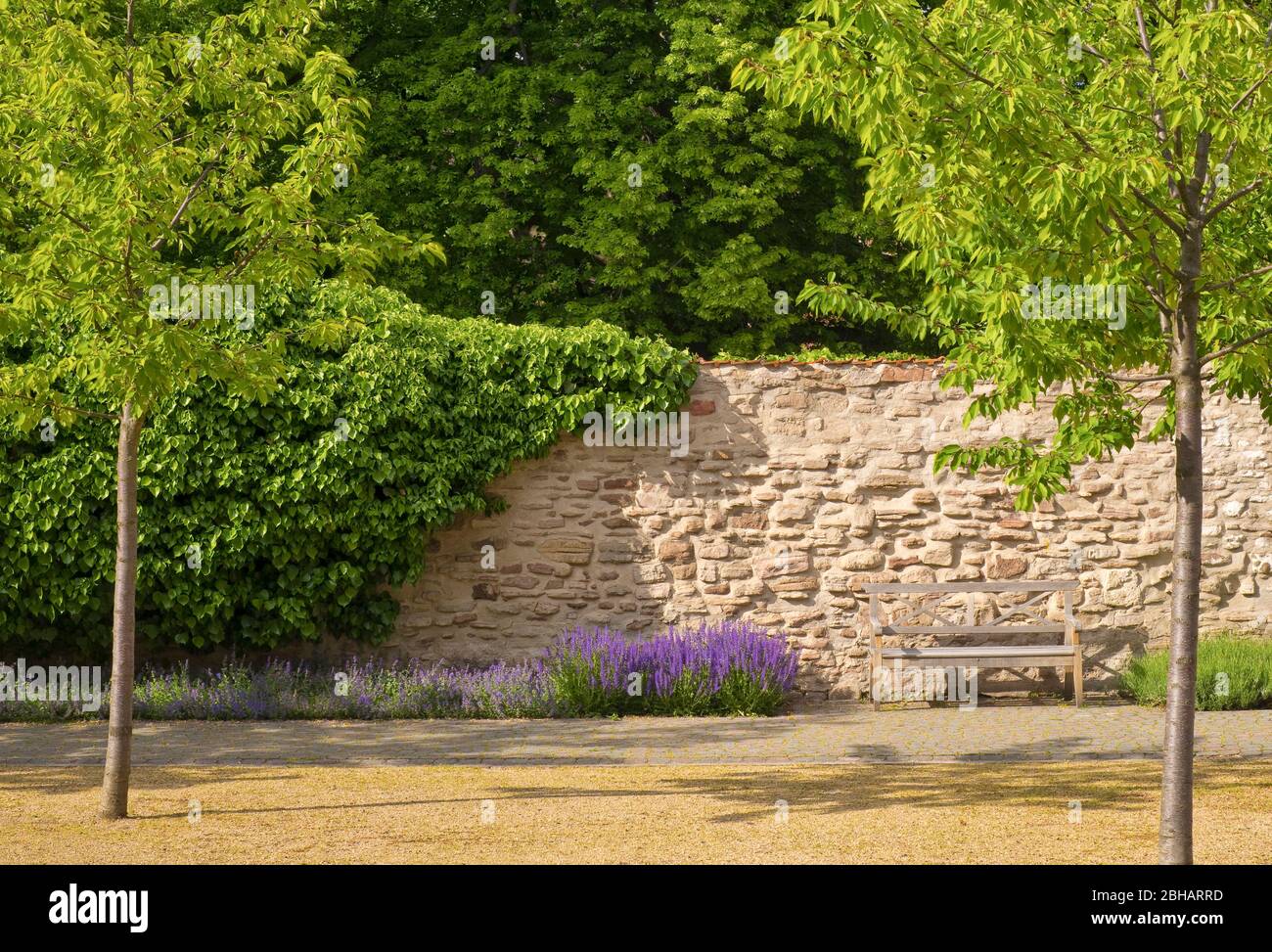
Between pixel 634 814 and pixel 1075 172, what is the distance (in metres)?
3.79

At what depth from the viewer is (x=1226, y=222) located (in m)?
6.93

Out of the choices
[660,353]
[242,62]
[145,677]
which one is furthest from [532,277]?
[242,62]

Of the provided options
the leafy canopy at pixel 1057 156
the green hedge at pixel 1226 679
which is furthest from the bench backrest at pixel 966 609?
the leafy canopy at pixel 1057 156

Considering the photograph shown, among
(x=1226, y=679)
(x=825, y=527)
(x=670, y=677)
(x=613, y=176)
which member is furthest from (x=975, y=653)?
(x=613, y=176)

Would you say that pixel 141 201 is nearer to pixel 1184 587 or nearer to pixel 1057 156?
pixel 1057 156

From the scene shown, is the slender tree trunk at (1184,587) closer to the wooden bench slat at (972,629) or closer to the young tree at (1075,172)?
the young tree at (1075,172)

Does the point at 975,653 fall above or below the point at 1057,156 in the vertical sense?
below

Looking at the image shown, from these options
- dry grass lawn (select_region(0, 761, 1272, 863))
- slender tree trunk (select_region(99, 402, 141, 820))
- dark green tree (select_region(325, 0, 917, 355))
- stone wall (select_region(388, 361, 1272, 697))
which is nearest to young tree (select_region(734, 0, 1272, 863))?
dry grass lawn (select_region(0, 761, 1272, 863))

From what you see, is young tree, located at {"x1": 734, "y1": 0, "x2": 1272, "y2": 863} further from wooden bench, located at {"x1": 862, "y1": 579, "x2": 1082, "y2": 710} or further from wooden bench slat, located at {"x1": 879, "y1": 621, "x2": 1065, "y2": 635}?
wooden bench slat, located at {"x1": 879, "y1": 621, "x2": 1065, "y2": 635}

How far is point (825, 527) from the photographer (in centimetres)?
1147

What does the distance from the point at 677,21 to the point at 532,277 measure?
11.7ft

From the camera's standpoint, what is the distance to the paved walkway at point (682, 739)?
8867 mm

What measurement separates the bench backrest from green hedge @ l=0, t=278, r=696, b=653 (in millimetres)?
2401

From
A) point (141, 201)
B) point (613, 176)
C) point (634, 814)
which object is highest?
point (613, 176)
